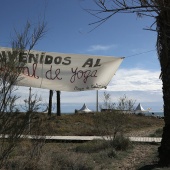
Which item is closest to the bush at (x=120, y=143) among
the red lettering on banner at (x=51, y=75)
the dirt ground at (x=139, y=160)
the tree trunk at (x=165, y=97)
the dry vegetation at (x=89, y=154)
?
the dry vegetation at (x=89, y=154)

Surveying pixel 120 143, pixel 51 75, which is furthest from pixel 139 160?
pixel 51 75

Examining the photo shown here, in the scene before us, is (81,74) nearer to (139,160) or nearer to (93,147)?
(93,147)

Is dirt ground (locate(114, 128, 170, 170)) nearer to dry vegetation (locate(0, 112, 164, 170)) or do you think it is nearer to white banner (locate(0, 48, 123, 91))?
dry vegetation (locate(0, 112, 164, 170))

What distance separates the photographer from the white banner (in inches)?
631

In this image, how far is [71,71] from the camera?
1661 centimetres

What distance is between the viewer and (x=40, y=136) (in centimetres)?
938

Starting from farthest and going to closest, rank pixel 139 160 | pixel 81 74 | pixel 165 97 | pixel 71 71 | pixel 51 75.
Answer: pixel 71 71, pixel 81 74, pixel 51 75, pixel 139 160, pixel 165 97

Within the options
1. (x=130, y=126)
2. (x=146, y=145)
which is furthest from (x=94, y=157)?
(x=130, y=126)

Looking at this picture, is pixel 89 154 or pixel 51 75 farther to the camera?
pixel 51 75

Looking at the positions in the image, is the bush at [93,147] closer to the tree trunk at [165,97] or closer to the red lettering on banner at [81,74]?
the red lettering on banner at [81,74]

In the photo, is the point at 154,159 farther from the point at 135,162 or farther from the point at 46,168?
the point at 46,168

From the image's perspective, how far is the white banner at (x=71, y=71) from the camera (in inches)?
631

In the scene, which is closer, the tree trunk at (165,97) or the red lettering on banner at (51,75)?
the tree trunk at (165,97)

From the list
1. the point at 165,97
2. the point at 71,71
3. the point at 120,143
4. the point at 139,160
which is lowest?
the point at 139,160
